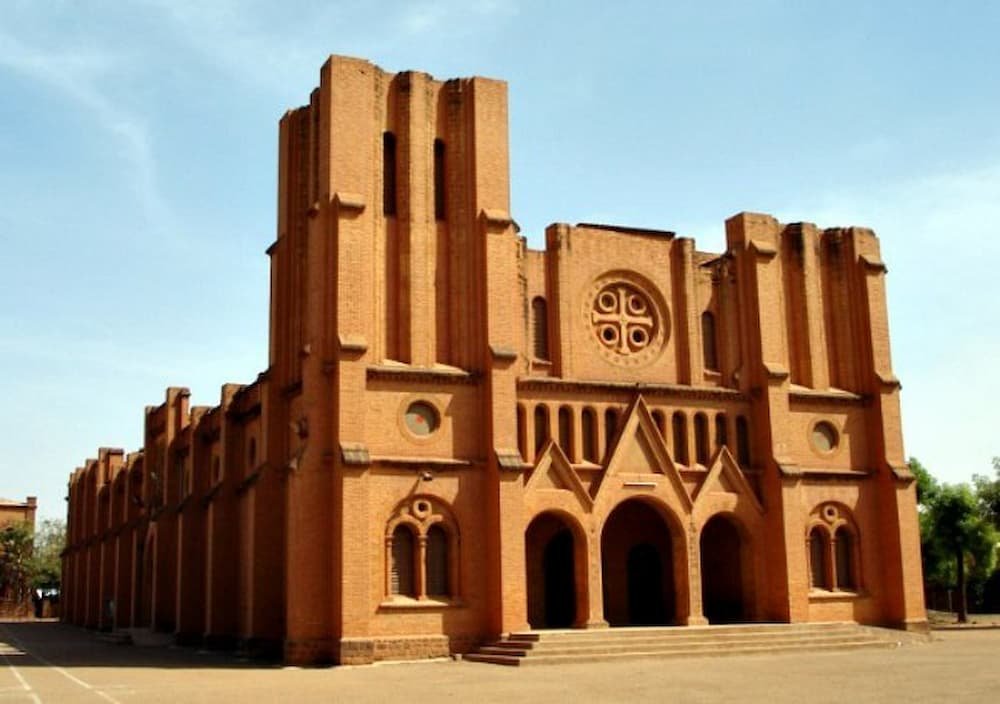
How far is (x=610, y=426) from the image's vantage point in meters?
35.6

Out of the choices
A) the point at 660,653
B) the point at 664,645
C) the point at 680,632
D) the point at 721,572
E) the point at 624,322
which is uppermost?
the point at 624,322

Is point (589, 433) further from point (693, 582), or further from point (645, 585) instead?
point (645, 585)

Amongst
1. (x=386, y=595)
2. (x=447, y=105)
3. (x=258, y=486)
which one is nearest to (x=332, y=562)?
(x=386, y=595)

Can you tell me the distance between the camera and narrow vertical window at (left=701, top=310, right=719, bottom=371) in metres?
38.5

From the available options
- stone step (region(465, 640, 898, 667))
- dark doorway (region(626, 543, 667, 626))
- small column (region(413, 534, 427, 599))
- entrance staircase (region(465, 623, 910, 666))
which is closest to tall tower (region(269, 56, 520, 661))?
small column (region(413, 534, 427, 599))

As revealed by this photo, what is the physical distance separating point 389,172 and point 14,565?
75518 mm

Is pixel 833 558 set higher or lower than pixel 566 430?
lower

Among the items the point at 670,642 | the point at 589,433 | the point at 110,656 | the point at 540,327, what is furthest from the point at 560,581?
the point at 110,656

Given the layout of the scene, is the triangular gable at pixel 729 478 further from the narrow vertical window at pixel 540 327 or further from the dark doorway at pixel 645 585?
the narrow vertical window at pixel 540 327

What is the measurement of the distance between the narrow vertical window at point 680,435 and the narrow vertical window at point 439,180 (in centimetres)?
970

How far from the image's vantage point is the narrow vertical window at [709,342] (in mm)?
38450

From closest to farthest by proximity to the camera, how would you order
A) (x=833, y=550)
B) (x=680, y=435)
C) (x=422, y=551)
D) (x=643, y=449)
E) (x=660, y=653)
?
(x=660, y=653) < (x=422, y=551) < (x=643, y=449) < (x=680, y=435) < (x=833, y=550)

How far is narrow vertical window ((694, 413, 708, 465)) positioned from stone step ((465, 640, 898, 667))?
6.79 metres

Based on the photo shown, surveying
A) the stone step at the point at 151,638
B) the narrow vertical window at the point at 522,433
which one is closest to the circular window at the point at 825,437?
the narrow vertical window at the point at 522,433
